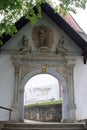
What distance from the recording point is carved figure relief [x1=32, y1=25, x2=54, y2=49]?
11.3 meters

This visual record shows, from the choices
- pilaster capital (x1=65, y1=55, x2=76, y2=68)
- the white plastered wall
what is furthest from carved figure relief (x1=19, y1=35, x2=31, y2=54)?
the white plastered wall

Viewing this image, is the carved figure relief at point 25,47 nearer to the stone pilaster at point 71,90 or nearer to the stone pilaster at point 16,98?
the stone pilaster at point 16,98

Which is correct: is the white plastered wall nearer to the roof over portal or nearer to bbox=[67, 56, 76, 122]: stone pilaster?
bbox=[67, 56, 76, 122]: stone pilaster

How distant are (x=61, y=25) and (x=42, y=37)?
103cm

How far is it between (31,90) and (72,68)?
11.8m

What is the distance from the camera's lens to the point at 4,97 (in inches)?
416

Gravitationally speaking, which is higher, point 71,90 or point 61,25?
point 61,25

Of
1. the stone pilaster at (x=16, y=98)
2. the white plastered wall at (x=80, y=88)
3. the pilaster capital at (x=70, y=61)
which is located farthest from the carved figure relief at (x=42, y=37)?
the white plastered wall at (x=80, y=88)

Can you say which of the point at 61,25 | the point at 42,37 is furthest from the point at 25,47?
the point at 61,25

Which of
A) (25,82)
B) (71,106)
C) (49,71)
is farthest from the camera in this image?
(49,71)

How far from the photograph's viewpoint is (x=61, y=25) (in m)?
11.4

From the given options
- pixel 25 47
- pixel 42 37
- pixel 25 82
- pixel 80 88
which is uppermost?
pixel 42 37

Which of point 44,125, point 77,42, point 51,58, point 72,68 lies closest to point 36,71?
point 51,58

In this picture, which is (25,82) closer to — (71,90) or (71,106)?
(71,90)
